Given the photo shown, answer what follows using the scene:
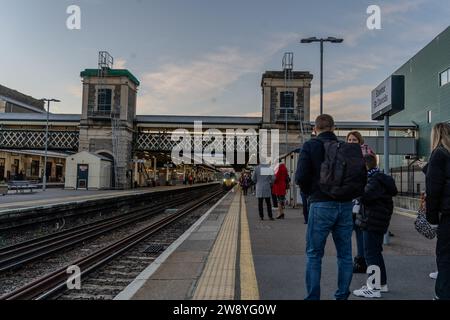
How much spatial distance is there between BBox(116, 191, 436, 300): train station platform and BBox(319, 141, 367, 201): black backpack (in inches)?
52.3

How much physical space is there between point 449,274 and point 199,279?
9.58 ft

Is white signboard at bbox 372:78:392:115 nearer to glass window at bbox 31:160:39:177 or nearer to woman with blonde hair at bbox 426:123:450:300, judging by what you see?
woman with blonde hair at bbox 426:123:450:300

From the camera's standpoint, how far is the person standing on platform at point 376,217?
4668 mm

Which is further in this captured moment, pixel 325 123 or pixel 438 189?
pixel 325 123

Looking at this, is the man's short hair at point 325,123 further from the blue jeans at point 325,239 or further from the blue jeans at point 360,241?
the blue jeans at point 360,241

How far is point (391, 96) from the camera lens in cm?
753

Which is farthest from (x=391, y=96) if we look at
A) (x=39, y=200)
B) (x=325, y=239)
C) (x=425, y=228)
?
(x=39, y=200)

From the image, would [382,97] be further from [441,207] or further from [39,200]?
[39,200]

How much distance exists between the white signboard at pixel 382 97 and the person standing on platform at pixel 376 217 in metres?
3.22

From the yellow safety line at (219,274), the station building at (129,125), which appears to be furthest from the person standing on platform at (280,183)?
the station building at (129,125)

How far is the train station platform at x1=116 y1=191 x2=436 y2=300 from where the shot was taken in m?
4.60

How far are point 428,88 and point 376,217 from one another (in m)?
45.2

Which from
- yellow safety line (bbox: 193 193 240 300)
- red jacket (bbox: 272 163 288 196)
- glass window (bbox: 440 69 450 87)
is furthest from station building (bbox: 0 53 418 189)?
yellow safety line (bbox: 193 193 240 300)
